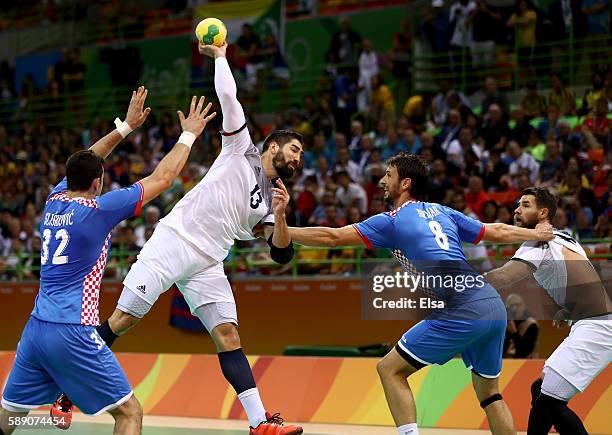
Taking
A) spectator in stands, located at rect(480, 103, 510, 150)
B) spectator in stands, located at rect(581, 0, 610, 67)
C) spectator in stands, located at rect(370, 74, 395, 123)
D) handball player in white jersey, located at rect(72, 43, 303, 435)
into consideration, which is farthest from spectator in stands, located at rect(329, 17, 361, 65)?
handball player in white jersey, located at rect(72, 43, 303, 435)

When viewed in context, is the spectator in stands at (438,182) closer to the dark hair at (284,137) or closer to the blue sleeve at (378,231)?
the dark hair at (284,137)

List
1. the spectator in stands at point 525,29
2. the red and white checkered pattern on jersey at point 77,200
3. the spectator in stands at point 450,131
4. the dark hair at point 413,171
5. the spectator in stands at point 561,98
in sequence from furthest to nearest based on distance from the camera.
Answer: the spectator in stands at point 525,29 → the spectator in stands at point 450,131 → the spectator in stands at point 561,98 → the dark hair at point 413,171 → the red and white checkered pattern on jersey at point 77,200

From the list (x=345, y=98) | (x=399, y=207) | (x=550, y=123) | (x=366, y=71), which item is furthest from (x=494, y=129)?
(x=399, y=207)

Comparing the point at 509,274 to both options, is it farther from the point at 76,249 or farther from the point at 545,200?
the point at 76,249

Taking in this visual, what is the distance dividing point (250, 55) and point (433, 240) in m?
17.6

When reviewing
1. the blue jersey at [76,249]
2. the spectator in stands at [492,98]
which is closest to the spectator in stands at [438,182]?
the spectator in stands at [492,98]

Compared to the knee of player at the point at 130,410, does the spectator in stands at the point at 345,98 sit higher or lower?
higher

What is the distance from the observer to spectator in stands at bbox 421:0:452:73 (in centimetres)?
→ 2208

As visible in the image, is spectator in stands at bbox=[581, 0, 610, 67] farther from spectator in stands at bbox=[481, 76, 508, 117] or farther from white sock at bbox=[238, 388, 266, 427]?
white sock at bbox=[238, 388, 266, 427]

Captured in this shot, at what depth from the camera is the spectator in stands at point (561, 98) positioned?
18922 millimetres

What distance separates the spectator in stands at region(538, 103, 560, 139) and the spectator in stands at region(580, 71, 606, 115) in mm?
440

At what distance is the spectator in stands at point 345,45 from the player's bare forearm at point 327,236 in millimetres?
15123

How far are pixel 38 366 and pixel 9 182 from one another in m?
18.0

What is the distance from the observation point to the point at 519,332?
14188mm
